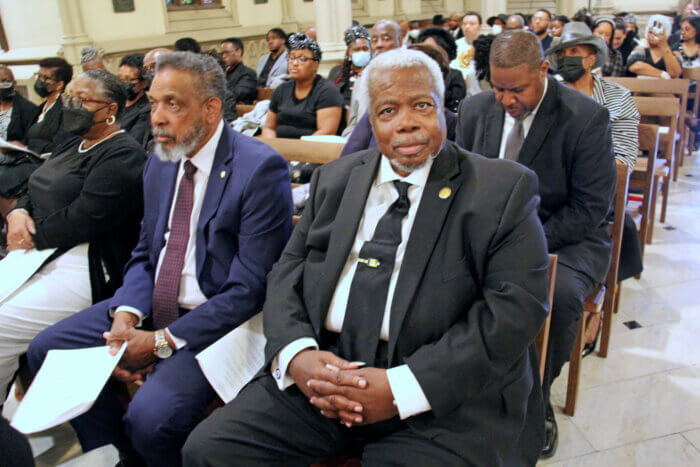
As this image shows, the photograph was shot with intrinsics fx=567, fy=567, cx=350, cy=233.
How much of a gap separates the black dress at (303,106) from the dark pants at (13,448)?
2728 mm

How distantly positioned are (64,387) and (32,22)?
8197 mm

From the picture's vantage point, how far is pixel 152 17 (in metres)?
8.61

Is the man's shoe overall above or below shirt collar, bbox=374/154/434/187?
below

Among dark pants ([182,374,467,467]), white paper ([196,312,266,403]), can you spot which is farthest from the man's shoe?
white paper ([196,312,266,403])

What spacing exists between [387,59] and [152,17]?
8.20 metres

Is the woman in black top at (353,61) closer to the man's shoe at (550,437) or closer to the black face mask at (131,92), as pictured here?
the black face mask at (131,92)

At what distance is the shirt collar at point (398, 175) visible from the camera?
156cm

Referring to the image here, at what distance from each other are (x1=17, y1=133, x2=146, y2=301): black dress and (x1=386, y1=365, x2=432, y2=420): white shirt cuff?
1.48 meters

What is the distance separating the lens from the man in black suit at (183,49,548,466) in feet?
4.57

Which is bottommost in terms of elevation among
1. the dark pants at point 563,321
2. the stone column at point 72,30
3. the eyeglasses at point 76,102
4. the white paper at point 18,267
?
the dark pants at point 563,321

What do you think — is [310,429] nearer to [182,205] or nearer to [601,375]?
[182,205]

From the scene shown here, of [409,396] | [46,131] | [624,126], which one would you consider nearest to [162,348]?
[409,396]

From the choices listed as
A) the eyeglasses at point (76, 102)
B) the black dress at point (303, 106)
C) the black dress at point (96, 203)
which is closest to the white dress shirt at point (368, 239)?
the black dress at point (96, 203)

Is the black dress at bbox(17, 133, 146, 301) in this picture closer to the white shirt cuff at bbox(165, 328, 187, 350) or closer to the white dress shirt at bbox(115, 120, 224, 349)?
the white dress shirt at bbox(115, 120, 224, 349)
